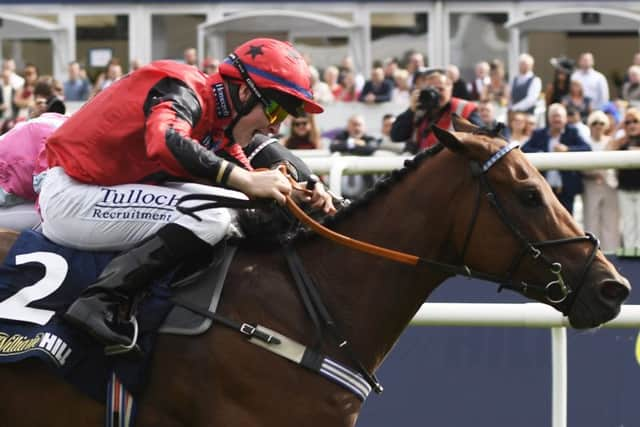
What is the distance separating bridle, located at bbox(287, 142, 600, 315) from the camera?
436 cm

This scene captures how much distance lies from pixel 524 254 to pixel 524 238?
5 centimetres

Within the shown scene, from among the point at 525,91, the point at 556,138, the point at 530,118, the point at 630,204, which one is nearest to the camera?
the point at 630,204

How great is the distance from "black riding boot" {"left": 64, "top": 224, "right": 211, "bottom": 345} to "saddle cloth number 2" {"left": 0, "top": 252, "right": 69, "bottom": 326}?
0.15 m

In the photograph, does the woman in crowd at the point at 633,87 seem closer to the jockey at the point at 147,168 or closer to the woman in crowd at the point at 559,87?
the woman in crowd at the point at 559,87

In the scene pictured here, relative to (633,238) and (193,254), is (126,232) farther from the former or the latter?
(633,238)

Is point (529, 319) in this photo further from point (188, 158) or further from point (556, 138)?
point (556, 138)

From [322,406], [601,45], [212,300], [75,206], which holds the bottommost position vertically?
[322,406]

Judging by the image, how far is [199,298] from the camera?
454 cm

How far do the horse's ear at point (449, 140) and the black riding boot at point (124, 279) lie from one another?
2.78ft

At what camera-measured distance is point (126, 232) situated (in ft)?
15.0

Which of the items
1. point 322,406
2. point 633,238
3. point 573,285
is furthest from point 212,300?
point 633,238

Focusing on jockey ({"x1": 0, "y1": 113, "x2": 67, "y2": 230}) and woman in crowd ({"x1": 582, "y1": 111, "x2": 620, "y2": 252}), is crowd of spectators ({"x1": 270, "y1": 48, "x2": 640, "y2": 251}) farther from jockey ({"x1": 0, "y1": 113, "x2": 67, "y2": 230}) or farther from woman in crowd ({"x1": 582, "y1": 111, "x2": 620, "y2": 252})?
jockey ({"x1": 0, "y1": 113, "x2": 67, "y2": 230})

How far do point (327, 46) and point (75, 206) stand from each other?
1378 cm

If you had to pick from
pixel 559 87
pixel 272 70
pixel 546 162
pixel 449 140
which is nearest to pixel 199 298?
pixel 272 70
